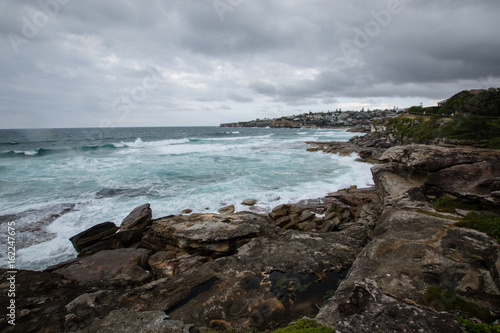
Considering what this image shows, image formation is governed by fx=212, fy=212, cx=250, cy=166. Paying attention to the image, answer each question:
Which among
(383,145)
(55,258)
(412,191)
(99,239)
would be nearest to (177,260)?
(99,239)

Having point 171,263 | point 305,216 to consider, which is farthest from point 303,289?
point 305,216

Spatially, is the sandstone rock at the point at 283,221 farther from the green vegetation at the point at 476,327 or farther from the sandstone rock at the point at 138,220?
the green vegetation at the point at 476,327

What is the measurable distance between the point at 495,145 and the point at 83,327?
2253 cm

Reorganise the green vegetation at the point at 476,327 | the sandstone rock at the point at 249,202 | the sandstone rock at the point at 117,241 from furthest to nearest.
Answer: the sandstone rock at the point at 249,202 → the sandstone rock at the point at 117,241 → the green vegetation at the point at 476,327

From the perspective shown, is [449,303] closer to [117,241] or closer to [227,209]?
[227,209]

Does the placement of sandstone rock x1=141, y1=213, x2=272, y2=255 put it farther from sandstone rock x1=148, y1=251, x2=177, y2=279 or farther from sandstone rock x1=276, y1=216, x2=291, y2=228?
sandstone rock x1=276, y1=216, x2=291, y2=228

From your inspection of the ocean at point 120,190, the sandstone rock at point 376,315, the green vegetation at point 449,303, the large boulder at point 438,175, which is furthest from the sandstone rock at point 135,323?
the large boulder at point 438,175

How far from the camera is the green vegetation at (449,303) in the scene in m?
3.42

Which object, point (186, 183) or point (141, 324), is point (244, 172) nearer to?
point (186, 183)

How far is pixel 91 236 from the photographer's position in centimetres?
866

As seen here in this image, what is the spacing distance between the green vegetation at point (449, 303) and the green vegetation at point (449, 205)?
16.4ft

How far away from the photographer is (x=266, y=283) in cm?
539

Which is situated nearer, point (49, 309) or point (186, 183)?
point (49, 309)

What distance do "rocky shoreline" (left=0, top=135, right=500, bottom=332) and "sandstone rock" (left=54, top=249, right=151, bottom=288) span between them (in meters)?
0.04
